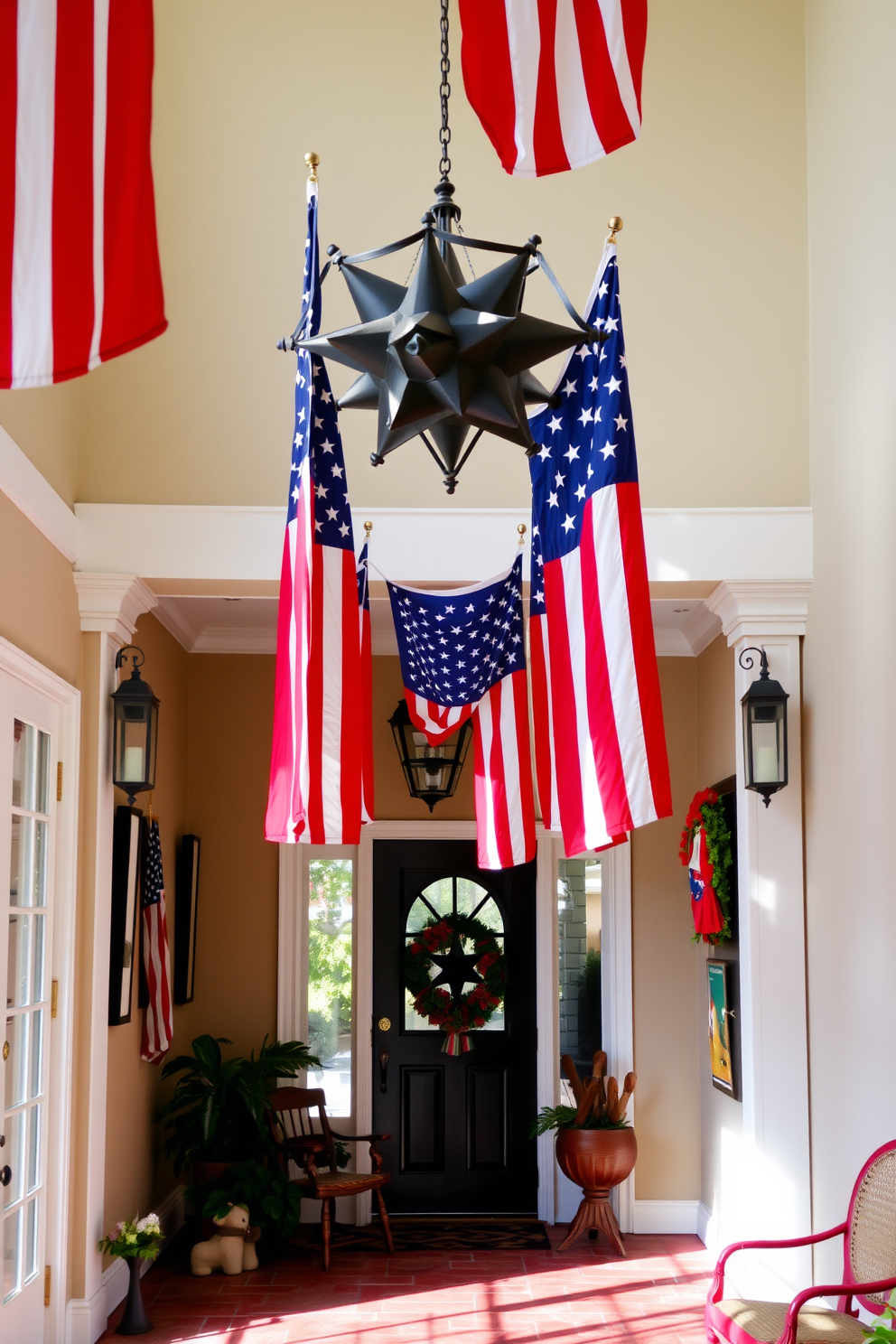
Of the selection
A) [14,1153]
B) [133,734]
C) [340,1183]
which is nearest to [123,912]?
[133,734]

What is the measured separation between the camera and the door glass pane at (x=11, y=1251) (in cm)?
432

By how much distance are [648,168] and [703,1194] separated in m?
5.20

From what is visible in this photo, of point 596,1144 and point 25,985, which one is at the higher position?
point 25,985

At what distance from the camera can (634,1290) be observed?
19.5 feet

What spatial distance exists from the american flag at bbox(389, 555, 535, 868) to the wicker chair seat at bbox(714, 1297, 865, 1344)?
163cm

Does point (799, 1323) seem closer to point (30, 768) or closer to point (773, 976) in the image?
point (773, 976)

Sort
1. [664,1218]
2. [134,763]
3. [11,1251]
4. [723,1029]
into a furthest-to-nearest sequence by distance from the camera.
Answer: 1. [664,1218]
2. [723,1029]
3. [134,763]
4. [11,1251]

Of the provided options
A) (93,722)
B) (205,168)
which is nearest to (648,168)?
(205,168)

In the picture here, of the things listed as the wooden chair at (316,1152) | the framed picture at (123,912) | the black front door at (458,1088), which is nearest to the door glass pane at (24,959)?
the framed picture at (123,912)

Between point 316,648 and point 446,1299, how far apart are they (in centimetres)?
362

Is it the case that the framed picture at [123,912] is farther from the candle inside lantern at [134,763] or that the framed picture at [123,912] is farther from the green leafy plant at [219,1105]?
the green leafy plant at [219,1105]

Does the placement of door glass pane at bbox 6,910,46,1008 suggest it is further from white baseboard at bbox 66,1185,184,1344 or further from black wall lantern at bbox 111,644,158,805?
white baseboard at bbox 66,1185,184,1344

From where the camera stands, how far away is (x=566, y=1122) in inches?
272

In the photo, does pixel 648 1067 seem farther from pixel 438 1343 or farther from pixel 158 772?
pixel 158 772
